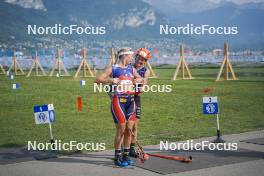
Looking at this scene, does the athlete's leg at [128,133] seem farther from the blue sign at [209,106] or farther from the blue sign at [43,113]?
the blue sign at [209,106]

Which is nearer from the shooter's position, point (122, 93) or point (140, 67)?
point (122, 93)

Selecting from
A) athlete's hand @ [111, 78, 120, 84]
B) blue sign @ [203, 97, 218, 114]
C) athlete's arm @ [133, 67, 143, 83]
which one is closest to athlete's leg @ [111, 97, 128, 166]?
athlete's hand @ [111, 78, 120, 84]

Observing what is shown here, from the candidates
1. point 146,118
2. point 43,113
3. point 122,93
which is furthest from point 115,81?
point 146,118

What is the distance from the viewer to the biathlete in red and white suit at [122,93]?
7.95 metres

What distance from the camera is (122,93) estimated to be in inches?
313

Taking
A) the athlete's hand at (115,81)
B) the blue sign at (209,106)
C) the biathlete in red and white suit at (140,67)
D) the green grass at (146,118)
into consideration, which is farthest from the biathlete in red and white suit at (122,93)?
the blue sign at (209,106)

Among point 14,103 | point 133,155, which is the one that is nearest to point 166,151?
point 133,155

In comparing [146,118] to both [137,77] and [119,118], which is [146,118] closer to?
[137,77]

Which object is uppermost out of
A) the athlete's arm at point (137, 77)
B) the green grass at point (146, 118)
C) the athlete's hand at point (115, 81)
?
the athlete's arm at point (137, 77)

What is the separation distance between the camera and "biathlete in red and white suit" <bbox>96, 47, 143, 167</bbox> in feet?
26.1

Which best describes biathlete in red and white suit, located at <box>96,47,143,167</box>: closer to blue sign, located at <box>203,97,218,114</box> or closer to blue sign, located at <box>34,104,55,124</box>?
blue sign, located at <box>34,104,55,124</box>

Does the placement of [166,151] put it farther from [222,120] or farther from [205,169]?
[222,120]

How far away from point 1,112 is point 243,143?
32.3ft

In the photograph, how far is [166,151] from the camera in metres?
9.25
